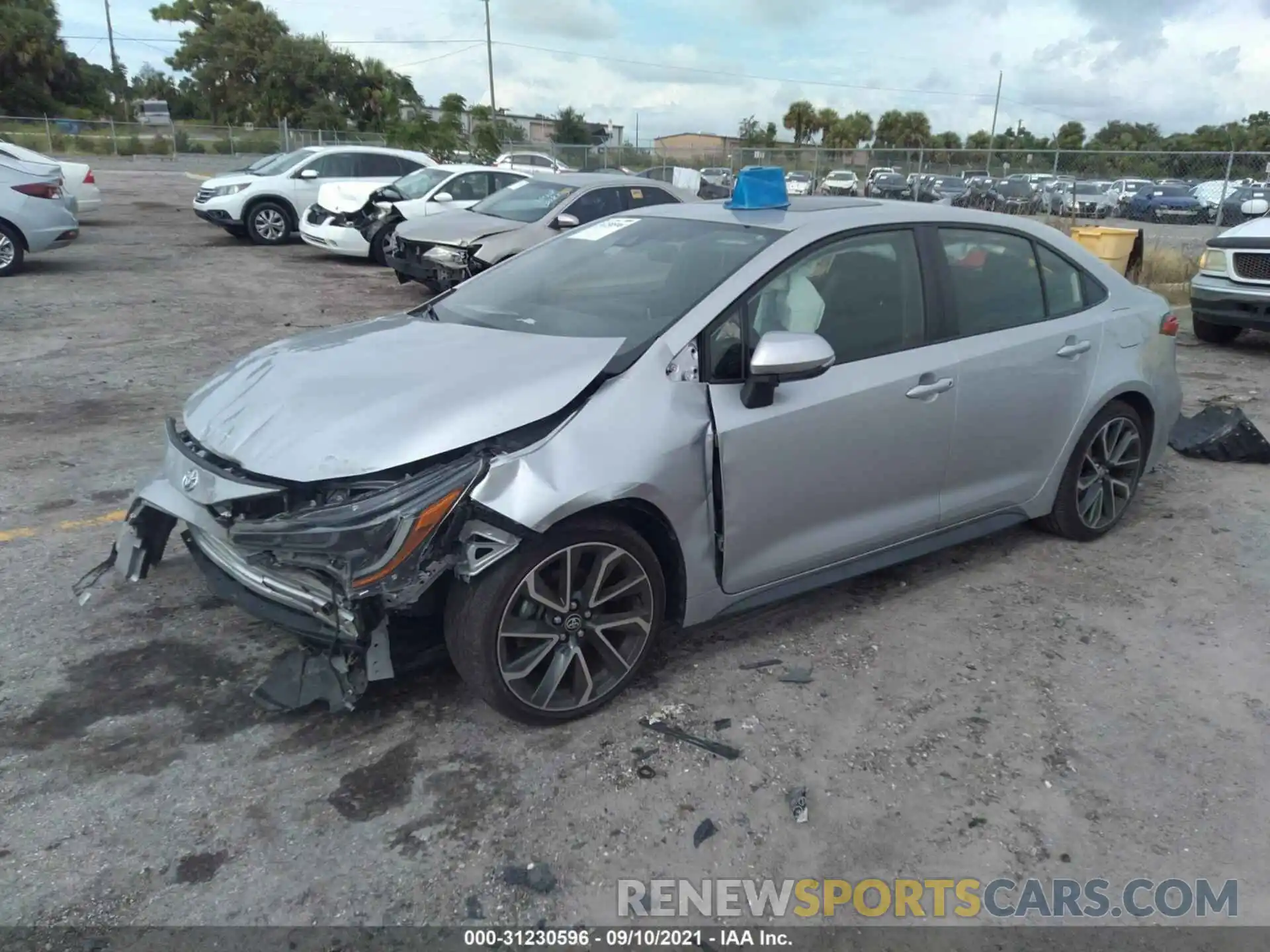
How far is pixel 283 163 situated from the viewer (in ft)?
54.9

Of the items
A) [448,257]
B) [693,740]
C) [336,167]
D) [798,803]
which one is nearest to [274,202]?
[336,167]

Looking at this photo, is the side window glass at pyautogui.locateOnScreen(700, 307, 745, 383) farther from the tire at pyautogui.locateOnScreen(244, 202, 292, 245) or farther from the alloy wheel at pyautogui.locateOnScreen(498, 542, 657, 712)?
the tire at pyautogui.locateOnScreen(244, 202, 292, 245)

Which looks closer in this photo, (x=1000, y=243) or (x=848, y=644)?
(x=848, y=644)

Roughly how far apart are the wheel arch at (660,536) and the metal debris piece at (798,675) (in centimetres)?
48

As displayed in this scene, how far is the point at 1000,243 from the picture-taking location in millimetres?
4371

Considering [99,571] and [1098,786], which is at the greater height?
[99,571]

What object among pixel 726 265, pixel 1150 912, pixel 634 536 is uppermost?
pixel 726 265

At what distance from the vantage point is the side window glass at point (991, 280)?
4129 mm

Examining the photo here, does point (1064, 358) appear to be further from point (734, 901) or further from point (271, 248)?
point (271, 248)

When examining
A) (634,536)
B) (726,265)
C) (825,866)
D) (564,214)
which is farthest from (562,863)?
(564,214)

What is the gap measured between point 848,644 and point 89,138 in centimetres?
4830

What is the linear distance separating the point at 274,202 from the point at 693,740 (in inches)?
614

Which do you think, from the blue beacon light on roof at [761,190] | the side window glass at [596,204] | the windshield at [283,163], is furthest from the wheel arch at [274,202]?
the blue beacon light on roof at [761,190]

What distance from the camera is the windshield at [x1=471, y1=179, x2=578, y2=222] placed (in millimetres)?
11391
